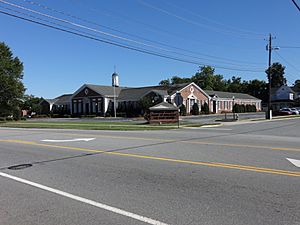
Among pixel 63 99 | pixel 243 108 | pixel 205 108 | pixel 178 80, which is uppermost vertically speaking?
pixel 178 80

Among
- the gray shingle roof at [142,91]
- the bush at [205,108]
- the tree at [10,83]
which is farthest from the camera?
the bush at [205,108]

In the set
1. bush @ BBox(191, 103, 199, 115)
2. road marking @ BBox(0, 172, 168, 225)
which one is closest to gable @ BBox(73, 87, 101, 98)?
bush @ BBox(191, 103, 199, 115)

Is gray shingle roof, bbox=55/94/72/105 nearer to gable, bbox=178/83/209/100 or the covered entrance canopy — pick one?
gable, bbox=178/83/209/100

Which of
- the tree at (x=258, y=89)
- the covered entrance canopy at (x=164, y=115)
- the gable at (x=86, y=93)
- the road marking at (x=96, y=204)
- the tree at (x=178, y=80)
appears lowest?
the road marking at (x=96, y=204)

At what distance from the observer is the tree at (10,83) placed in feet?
176

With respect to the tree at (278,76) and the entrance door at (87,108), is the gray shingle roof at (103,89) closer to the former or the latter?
the entrance door at (87,108)

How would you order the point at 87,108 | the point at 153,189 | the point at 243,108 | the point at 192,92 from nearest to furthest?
the point at 153,189 → the point at 192,92 → the point at 87,108 → the point at 243,108

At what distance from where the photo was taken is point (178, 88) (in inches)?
2355

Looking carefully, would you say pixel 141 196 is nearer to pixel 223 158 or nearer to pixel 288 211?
pixel 288 211

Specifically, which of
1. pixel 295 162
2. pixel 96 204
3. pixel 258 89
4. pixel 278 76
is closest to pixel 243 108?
pixel 258 89

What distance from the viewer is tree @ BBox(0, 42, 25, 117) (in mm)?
53656

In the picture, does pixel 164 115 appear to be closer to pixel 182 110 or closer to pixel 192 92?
pixel 182 110

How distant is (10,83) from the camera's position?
5384cm

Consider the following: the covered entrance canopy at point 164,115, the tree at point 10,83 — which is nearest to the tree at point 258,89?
the tree at point 10,83
